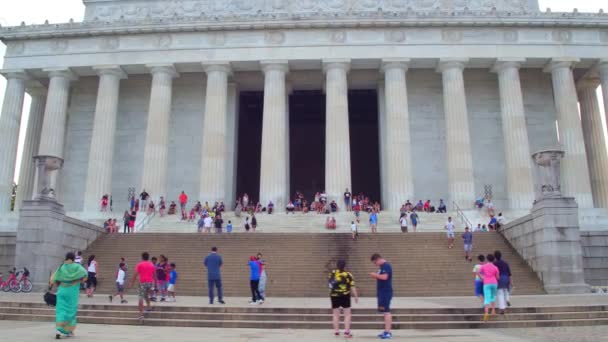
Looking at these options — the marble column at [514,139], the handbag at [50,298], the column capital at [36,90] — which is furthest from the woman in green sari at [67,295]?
the column capital at [36,90]

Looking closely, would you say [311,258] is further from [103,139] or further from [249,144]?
[249,144]

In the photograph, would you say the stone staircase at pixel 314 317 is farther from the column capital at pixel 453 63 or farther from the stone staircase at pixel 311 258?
the column capital at pixel 453 63

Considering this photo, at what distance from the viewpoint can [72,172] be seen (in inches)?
1686

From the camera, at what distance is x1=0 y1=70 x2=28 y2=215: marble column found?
3892cm

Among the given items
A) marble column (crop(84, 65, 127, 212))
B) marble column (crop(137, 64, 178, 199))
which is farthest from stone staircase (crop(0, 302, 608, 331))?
marble column (crop(84, 65, 127, 212))

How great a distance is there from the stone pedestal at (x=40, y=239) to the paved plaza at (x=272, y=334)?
391 inches

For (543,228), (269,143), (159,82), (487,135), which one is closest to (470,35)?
(487,135)

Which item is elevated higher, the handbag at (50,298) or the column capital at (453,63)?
the column capital at (453,63)

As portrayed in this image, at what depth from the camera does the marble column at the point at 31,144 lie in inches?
1645

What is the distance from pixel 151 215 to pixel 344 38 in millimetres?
19216

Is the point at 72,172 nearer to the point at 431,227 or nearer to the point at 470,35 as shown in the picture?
the point at 431,227

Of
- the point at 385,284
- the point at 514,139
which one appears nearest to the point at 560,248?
the point at 385,284

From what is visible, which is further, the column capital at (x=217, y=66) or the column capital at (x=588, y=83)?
the column capital at (x=588, y=83)

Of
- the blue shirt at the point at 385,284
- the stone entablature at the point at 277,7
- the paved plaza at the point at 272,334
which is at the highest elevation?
the stone entablature at the point at 277,7
